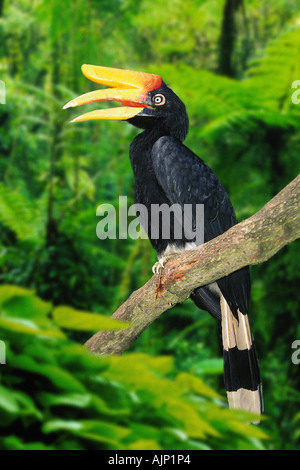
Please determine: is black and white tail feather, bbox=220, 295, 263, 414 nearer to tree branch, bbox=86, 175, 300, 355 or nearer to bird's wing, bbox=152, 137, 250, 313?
bird's wing, bbox=152, 137, 250, 313

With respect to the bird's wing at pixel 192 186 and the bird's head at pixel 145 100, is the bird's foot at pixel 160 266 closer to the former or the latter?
the bird's wing at pixel 192 186

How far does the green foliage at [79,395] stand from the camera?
2.35 ft

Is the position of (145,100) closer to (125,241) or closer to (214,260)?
(214,260)

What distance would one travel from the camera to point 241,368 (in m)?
2.12

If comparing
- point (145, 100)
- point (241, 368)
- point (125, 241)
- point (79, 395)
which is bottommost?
point (79, 395)

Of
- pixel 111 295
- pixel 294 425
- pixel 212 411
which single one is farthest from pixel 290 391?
pixel 212 411

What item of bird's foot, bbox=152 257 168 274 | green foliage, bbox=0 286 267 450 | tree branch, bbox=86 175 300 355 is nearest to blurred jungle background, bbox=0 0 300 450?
green foliage, bbox=0 286 267 450

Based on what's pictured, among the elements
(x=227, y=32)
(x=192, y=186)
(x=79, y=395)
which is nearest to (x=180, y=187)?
(x=192, y=186)

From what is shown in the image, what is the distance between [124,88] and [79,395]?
1923 mm

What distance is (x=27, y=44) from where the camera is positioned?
596 centimetres

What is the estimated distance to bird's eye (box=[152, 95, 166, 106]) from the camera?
243 cm

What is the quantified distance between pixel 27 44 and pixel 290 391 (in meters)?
4.64

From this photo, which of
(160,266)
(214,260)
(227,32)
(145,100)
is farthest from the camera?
(227,32)

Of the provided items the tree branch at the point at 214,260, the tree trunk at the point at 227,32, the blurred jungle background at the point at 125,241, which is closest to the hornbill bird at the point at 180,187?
the tree branch at the point at 214,260
